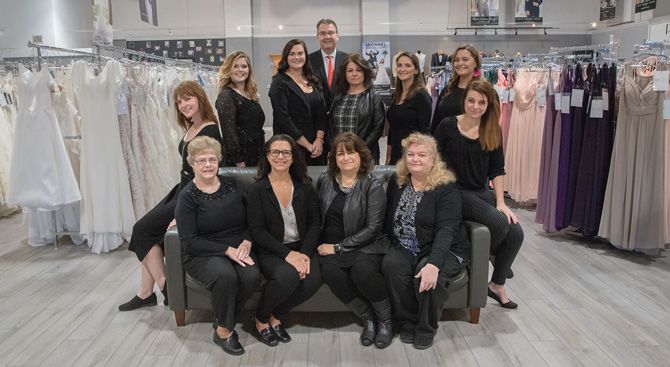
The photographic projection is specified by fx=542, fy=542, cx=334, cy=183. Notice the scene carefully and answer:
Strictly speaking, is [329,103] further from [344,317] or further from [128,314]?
[128,314]

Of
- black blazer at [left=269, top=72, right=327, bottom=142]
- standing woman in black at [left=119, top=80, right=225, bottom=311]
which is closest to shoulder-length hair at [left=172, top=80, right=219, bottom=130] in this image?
standing woman in black at [left=119, top=80, right=225, bottom=311]

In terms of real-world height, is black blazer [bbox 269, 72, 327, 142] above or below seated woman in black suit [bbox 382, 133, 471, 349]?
above

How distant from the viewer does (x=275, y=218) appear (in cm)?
286

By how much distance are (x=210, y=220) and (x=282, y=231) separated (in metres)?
0.38

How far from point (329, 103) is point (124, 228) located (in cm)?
203

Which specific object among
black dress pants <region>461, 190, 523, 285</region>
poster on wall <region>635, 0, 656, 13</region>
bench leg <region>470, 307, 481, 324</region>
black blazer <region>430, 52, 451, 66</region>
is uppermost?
poster on wall <region>635, 0, 656, 13</region>

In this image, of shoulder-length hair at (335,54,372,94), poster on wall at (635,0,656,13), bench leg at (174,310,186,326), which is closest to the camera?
bench leg at (174,310,186,326)

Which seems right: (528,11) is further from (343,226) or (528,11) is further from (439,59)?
(343,226)

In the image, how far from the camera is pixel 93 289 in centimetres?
358

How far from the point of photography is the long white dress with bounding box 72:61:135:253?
4191 mm

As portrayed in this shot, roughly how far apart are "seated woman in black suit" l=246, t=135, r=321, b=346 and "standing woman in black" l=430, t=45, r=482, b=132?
1108 mm

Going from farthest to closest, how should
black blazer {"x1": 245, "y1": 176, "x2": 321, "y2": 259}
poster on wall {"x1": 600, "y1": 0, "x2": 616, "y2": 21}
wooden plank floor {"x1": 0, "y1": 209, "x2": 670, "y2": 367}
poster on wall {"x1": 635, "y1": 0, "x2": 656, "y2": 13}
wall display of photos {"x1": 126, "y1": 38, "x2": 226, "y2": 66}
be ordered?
wall display of photos {"x1": 126, "y1": 38, "x2": 226, "y2": 66} < poster on wall {"x1": 600, "y1": 0, "x2": 616, "y2": 21} < poster on wall {"x1": 635, "y1": 0, "x2": 656, "y2": 13} < black blazer {"x1": 245, "y1": 176, "x2": 321, "y2": 259} < wooden plank floor {"x1": 0, "y1": 209, "x2": 670, "y2": 367}

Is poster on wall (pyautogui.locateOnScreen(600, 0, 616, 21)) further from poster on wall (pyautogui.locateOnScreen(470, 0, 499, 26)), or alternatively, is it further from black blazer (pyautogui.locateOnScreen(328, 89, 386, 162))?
black blazer (pyautogui.locateOnScreen(328, 89, 386, 162))

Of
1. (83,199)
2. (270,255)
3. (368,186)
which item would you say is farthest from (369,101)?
(83,199)
